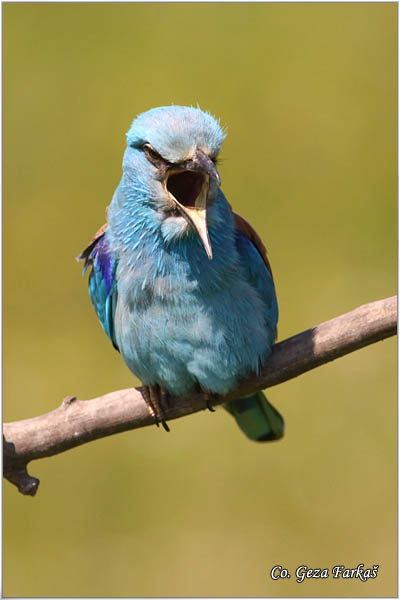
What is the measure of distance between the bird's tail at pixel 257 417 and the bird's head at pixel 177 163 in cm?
127

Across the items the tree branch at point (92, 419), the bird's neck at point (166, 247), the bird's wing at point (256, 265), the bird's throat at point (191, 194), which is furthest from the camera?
the bird's wing at point (256, 265)

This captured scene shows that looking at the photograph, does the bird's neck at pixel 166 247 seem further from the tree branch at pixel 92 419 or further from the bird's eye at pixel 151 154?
the tree branch at pixel 92 419

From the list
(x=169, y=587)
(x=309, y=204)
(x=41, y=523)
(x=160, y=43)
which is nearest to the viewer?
(x=169, y=587)

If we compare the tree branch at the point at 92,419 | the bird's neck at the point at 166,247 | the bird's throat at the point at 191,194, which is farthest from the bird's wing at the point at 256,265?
the bird's throat at the point at 191,194

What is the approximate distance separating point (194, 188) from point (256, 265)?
1.95 ft

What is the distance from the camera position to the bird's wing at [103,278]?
4.14m

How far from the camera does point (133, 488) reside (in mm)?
6105

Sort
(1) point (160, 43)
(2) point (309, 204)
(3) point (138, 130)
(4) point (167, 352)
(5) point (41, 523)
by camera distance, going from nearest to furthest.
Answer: (3) point (138, 130) < (4) point (167, 352) < (5) point (41, 523) < (2) point (309, 204) < (1) point (160, 43)

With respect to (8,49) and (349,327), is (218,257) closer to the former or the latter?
(349,327)

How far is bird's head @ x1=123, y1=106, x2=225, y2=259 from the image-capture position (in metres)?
3.55

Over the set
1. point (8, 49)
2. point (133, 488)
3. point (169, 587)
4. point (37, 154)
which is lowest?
point (169, 587)

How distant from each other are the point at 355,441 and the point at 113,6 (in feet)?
14.6

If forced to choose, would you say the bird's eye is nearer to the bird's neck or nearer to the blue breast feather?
the bird's neck

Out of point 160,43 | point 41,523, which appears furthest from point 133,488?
point 160,43
